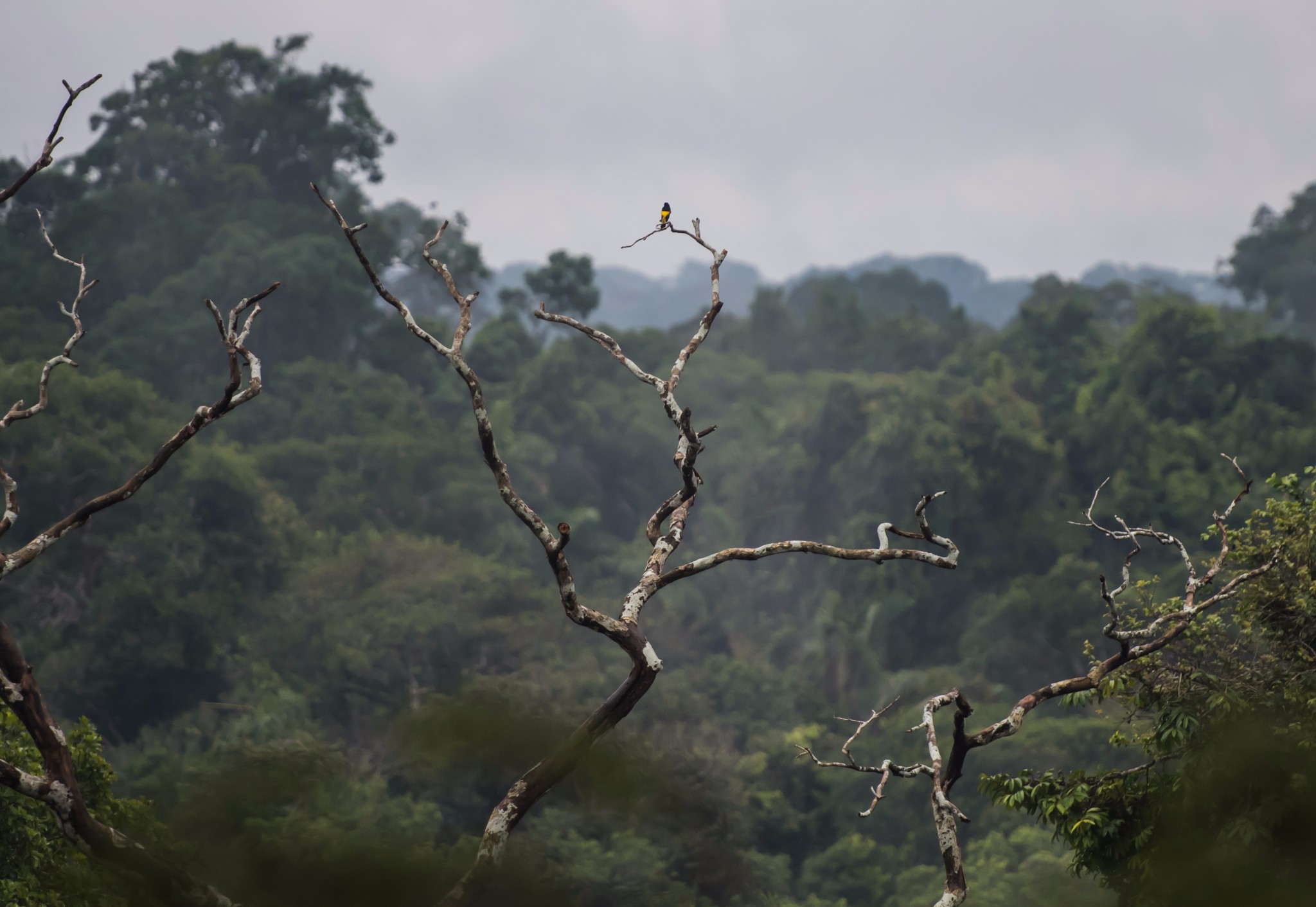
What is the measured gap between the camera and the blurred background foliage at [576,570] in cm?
796

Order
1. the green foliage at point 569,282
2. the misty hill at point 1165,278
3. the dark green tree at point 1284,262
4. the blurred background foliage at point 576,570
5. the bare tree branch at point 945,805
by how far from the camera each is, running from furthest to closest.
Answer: the misty hill at point 1165,278, the dark green tree at point 1284,262, the green foliage at point 569,282, the blurred background foliage at point 576,570, the bare tree branch at point 945,805

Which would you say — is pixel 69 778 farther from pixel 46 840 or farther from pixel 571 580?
pixel 46 840

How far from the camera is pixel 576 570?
33.8 meters

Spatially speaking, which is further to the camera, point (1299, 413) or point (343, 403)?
point (343, 403)

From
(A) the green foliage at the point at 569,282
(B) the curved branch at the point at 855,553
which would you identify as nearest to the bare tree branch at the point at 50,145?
(B) the curved branch at the point at 855,553

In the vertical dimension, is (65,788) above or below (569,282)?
below

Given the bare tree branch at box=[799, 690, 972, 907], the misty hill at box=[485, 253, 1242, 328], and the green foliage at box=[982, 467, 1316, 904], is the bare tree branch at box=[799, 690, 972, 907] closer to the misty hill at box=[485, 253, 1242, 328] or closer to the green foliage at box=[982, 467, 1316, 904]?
the green foliage at box=[982, 467, 1316, 904]

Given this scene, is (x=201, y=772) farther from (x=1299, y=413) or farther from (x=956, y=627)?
(x=1299, y=413)

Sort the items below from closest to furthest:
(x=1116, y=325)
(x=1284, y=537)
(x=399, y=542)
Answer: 1. (x=1284, y=537)
2. (x=399, y=542)
3. (x=1116, y=325)

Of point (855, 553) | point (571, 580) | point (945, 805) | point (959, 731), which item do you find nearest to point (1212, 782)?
point (959, 731)

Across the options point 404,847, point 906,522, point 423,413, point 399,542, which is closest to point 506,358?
point 423,413

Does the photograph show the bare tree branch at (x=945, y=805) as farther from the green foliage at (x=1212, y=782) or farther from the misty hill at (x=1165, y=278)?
the misty hill at (x=1165, y=278)

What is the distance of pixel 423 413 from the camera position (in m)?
36.6

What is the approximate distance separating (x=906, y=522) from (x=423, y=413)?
1498 centimetres
